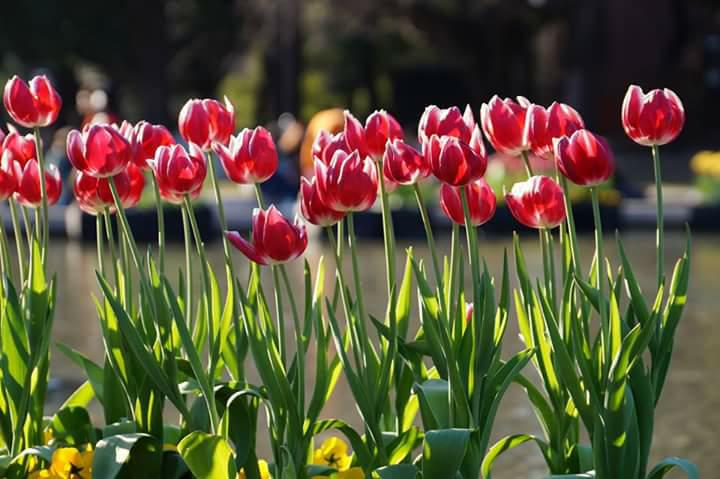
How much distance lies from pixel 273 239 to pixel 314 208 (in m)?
0.16

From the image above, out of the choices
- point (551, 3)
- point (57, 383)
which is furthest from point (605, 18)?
point (57, 383)

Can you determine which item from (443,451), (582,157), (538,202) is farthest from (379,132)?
(443,451)

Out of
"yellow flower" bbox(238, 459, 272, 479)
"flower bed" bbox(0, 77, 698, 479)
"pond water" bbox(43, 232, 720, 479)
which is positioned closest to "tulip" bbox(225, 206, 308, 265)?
"flower bed" bbox(0, 77, 698, 479)

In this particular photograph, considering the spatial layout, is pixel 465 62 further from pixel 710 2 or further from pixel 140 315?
pixel 140 315

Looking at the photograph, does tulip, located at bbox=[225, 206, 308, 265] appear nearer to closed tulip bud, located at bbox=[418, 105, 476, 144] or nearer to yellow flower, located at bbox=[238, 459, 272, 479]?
closed tulip bud, located at bbox=[418, 105, 476, 144]

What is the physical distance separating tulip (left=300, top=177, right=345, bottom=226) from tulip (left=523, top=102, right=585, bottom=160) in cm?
47

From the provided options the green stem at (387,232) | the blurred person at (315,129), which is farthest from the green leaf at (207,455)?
the blurred person at (315,129)

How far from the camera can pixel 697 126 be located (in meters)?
45.6

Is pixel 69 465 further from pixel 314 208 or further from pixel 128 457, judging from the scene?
pixel 314 208

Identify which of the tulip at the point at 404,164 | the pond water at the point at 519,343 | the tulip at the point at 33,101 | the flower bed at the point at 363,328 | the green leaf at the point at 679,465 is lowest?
the pond water at the point at 519,343

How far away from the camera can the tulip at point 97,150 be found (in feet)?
13.3

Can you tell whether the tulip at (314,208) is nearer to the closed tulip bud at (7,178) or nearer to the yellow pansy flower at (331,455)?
the yellow pansy flower at (331,455)

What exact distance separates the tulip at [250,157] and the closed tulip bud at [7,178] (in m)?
0.67

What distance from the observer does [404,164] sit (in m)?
4.05
